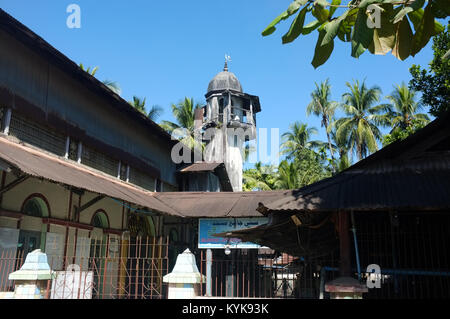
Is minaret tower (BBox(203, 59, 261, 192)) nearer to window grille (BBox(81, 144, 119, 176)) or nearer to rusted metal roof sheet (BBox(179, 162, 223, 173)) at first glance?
rusted metal roof sheet (BBox(179, 162, 223, 173))

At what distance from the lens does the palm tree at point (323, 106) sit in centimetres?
3741

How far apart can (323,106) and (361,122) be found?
462 centimetres

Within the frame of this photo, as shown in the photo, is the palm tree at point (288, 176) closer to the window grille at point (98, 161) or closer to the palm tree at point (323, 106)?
the palm tree at point (323, 106)

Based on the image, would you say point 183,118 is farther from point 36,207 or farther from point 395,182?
point 395,182

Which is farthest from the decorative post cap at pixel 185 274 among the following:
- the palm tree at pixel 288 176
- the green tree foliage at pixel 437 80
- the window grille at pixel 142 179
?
the palm tree at pixel 288 176

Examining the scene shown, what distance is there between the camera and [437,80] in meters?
17.4

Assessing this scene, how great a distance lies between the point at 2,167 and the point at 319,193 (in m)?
6.27

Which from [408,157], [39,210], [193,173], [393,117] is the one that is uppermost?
[393,117]

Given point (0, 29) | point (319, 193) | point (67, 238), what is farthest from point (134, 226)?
point (319, 193)

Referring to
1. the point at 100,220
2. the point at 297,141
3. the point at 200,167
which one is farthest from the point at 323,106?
the point at 100,220

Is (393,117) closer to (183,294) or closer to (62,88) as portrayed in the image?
(62,88)

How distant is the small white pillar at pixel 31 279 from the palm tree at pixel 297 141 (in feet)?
108

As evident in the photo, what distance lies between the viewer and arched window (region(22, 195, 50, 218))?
11016 mm

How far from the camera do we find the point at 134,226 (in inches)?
664
